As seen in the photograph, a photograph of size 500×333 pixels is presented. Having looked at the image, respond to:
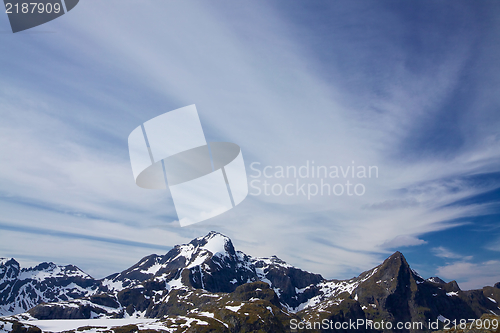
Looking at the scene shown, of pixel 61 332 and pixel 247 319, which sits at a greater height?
pixel 247 319

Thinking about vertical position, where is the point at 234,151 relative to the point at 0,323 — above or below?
above

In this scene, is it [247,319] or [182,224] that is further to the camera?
[247,319]

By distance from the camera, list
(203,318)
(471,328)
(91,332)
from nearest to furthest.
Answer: (471,328), (91,332), (203,318)

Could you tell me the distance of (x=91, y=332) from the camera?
158m

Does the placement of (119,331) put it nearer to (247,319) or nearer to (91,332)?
(91,332)

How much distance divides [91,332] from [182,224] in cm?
14850

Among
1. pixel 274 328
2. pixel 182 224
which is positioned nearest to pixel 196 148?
pixel 182 224

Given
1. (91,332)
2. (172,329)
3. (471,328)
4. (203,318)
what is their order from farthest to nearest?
(203,318) → (172,329) → (91,332) → (471,328)

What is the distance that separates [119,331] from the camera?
162250 millimetres

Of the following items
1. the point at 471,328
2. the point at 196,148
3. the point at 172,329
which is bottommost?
the point at 172,329

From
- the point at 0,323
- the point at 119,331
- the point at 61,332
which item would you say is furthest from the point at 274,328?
the point at 0,323

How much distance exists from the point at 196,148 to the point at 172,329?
512 ft

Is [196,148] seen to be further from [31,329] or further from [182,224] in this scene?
[31,329]

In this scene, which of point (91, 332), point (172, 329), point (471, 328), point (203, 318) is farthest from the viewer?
point (203, 318)
